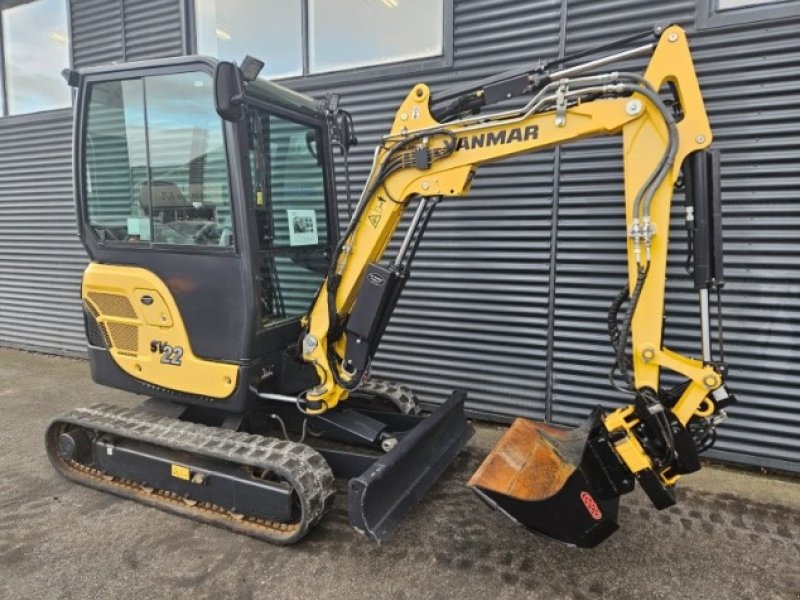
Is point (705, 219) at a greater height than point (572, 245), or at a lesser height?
greater

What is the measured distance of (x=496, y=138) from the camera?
2715mm

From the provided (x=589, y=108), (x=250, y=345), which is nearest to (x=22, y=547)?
(x=250, y=345)

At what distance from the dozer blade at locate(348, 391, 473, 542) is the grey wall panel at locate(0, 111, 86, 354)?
17.7 feet

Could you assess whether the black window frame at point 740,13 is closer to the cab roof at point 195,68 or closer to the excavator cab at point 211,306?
the excavator cab at point 211,306


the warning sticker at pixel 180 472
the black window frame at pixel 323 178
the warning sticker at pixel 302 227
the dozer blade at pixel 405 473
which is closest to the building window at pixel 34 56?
the black window frame at pixel 323 178

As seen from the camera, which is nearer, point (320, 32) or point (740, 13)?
point (740, 13)

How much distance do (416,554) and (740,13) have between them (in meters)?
4.00

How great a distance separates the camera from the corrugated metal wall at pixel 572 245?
142 inches

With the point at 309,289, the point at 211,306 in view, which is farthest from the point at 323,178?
the point at 211,306

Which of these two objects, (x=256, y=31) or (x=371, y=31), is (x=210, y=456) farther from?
(x=256, y=31)

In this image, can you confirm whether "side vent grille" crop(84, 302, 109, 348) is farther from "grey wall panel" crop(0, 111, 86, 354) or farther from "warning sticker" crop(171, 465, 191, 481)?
"grey wall panel" crop(0, 111, 86, 354)

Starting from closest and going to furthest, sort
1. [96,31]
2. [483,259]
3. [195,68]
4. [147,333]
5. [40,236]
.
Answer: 1. [195,68]
2. [147,333]
3. [483,259]
4. [96,31]
5. [40,236]

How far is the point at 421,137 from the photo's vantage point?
2881 mm

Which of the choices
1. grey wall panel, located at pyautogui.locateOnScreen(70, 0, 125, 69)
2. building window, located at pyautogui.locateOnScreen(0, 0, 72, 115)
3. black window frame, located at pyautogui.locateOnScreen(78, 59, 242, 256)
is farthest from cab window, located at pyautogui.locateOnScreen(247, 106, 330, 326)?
building window, located at pyautogui.locateOnScreen(0, 0, 72, 115)
